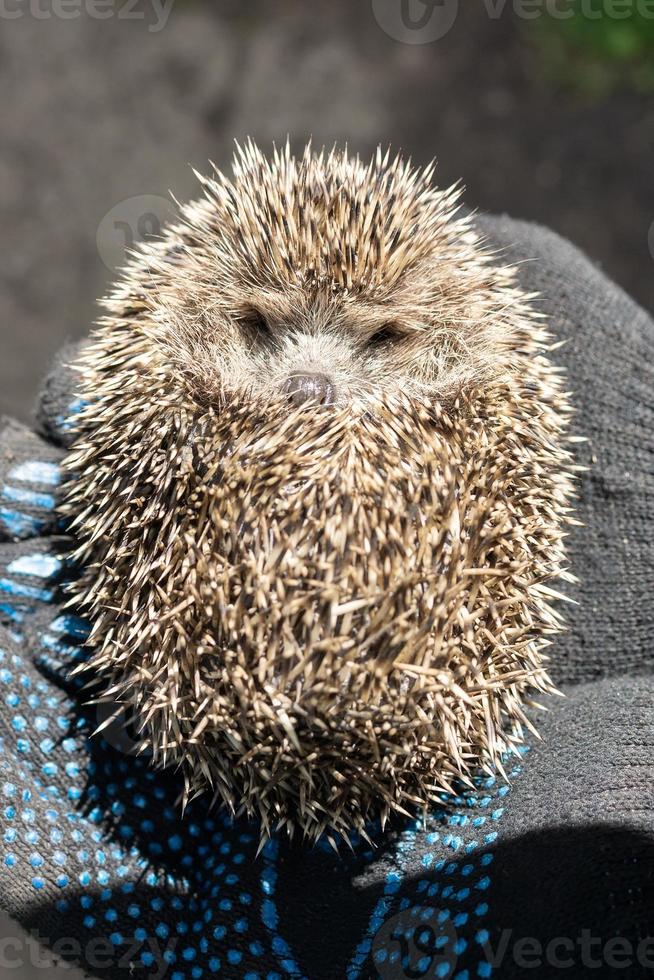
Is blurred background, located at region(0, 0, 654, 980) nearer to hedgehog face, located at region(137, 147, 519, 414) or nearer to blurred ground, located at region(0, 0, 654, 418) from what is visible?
blurred ground, located at region(0, 0, 654, 418)

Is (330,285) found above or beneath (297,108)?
beneath

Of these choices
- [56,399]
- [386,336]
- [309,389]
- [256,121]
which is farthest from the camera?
[256,121]

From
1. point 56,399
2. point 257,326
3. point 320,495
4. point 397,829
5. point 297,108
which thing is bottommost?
point 397,829

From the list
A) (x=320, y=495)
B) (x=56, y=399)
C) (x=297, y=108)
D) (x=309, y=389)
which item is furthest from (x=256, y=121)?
(x=320, y=495)

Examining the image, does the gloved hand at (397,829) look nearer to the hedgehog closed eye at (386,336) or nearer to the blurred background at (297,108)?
the hedgehog closed eye at (386,336)

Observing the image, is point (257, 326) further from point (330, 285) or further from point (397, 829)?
point (397, 829)

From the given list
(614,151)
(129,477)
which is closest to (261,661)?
(129,477)
